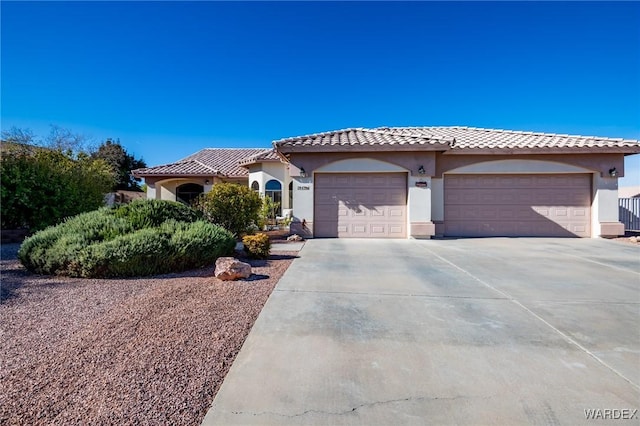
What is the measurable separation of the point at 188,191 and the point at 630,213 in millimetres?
23997

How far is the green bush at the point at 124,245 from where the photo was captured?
578 cm

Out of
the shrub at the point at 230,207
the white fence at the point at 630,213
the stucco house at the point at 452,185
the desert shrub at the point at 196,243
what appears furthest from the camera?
the white fence at the point at 630,213

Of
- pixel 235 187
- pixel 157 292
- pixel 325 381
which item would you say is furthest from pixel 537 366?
pixel 235 187

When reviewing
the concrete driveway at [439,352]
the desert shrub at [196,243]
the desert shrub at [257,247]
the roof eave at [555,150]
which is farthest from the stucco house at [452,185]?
the concrete driveway at [439,352]

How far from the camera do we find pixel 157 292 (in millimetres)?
4891

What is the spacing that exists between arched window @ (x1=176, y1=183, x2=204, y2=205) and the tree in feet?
37.7

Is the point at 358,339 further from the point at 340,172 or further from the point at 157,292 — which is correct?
the point at 340,172

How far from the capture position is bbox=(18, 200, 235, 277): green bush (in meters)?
5.78

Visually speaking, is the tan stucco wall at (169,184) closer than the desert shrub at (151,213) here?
No

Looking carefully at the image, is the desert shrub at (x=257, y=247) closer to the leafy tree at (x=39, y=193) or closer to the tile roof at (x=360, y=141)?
the tile roof at (x=360, y=141)

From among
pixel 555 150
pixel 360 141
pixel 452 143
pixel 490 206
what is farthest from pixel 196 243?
pixel 555 150

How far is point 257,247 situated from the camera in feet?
25.1

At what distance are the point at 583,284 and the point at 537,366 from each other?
3755mm

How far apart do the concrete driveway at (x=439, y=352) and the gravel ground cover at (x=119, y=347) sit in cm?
29
